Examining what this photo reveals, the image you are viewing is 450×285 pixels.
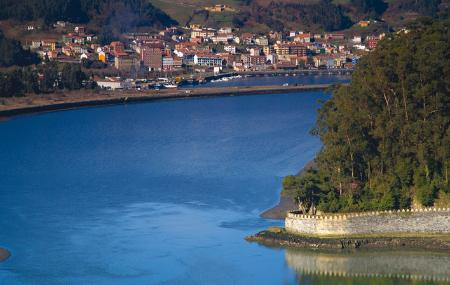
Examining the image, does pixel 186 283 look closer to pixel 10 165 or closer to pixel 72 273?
pixel 72 273

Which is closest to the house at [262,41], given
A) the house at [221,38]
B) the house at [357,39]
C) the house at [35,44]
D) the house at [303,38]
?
the house at [221,38]

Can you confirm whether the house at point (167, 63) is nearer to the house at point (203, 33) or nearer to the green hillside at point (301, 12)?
the house at point (203, 33)

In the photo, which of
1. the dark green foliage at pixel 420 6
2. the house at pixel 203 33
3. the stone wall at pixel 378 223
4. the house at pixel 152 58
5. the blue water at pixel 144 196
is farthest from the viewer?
the dark green foliage at pixel 420 6

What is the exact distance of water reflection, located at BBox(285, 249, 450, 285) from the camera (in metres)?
26.6

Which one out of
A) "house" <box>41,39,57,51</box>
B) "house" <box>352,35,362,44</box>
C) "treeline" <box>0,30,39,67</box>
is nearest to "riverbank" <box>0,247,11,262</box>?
"treeline" <box>0,30,39,67</box>

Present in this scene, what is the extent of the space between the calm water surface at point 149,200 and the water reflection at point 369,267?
54 millimetres

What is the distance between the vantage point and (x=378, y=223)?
28.9 metres

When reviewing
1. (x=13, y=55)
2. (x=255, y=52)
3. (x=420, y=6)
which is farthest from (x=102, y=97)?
(x=420, y=6)

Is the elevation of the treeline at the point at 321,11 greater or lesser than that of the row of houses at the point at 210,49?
greater

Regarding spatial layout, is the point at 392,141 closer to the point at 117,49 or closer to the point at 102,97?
the point at 102,97

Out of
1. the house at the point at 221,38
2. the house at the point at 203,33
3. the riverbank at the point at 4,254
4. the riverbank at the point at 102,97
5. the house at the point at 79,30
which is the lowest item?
the riverbank at the point at 102,97

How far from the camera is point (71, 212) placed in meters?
33.6

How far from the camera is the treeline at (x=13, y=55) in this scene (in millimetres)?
89438

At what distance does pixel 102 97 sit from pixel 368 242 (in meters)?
48.0
